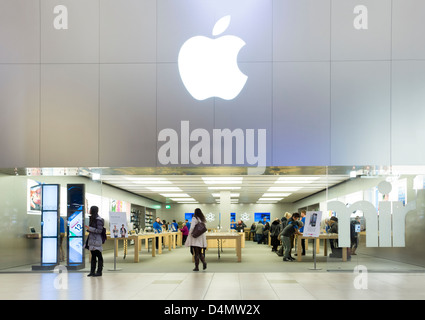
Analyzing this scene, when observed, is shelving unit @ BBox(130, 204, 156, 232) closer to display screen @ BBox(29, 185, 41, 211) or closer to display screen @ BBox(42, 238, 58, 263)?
display screen @ BBox(29, 185, 41, 211)

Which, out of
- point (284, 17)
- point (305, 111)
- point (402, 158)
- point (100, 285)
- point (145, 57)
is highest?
point (284, 17)

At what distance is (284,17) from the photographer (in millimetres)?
10539

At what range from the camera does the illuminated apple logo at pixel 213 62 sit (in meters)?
10.6

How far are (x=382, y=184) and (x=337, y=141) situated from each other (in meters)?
1.46

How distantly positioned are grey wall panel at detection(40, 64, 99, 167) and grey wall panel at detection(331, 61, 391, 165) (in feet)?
17.3

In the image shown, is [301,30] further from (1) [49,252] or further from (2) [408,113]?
(1) [49,252]

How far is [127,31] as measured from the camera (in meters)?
10.7

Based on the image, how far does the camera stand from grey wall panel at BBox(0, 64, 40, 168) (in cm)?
1045

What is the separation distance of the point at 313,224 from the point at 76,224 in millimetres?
5600

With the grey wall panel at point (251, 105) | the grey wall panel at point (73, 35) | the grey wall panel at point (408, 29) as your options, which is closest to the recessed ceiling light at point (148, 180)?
the grey wall panel at point (73, 35)

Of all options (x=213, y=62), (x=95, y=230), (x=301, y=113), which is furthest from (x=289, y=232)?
(x=95, y=230)
